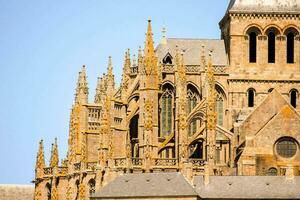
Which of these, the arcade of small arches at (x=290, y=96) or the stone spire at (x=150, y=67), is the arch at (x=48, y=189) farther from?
the arcade of small arches at (x=290, y=96)

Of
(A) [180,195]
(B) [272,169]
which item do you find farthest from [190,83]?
(A) [180,195]

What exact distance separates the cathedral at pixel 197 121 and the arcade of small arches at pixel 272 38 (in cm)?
10

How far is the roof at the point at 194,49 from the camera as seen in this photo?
11300 cm

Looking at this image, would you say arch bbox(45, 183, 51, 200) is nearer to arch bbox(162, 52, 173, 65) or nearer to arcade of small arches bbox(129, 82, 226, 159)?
arcade of small arches bbox(129, 82, 226, 159)

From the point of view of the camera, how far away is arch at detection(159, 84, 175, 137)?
356 feet

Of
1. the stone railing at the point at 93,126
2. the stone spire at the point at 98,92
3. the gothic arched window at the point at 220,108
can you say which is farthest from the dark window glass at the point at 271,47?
the stone railing at the point at 93,126

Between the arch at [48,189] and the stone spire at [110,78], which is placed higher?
the stone spire at [110,78]

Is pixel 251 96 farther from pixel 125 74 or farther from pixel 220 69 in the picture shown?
pixel 125 74

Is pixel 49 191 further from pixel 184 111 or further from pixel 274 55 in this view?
pixel 274 55

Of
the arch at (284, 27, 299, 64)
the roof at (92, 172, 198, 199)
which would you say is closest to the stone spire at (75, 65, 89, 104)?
the roof at (92, 172, 198, 199)

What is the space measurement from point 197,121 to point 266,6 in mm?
14694

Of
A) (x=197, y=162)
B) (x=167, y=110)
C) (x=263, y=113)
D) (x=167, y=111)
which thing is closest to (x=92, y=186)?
(x=197, y=162)

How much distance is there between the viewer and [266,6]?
372 feet

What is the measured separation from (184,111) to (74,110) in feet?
41.2
